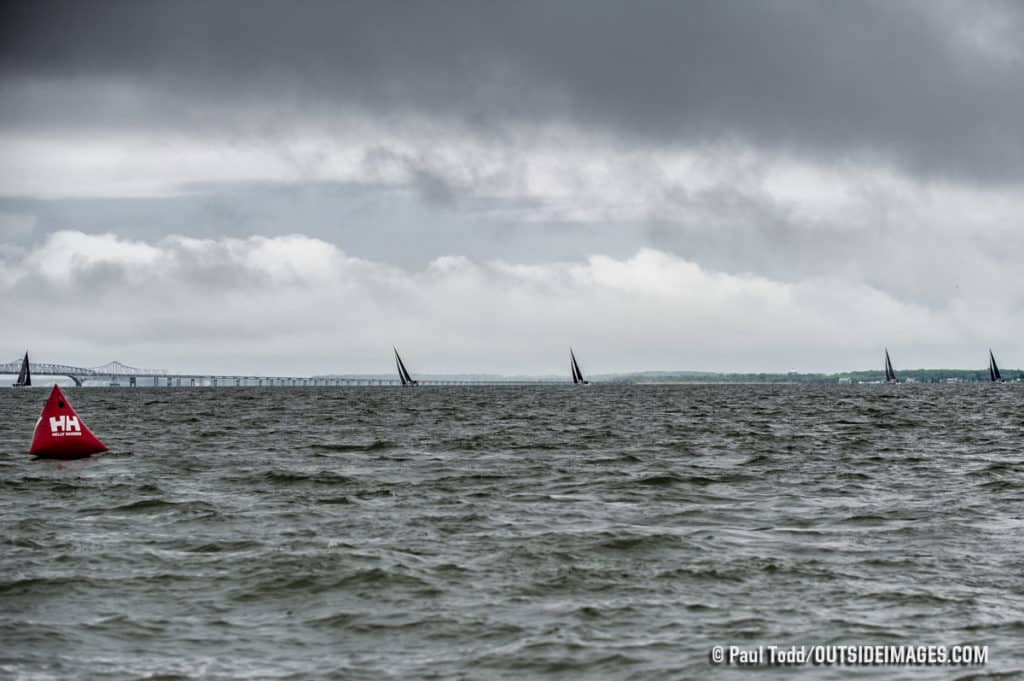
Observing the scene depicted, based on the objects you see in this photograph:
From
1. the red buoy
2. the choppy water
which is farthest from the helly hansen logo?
the choppy water

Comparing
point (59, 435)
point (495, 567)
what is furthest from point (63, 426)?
point (495, 567)

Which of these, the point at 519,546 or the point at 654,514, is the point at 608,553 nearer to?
the point at 519,546

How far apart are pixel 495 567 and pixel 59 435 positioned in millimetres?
24013

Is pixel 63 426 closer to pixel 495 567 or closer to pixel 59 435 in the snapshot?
pixel 59 435

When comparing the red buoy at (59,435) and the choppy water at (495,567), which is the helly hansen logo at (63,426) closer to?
the red buoy at (59,435)

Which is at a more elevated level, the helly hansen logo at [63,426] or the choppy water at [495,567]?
the helly hansen logo at [63,426]

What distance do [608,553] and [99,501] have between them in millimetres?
12725

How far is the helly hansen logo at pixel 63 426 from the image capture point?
34844 mm

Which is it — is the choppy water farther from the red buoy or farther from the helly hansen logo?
the helly hansen logo

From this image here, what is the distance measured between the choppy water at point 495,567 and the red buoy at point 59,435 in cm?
247

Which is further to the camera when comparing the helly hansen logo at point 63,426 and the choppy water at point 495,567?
the helly hansen logo at point 63,426

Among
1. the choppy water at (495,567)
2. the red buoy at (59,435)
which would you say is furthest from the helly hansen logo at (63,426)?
the choppy water at (495,567)

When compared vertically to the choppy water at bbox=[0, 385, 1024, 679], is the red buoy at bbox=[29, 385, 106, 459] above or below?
above

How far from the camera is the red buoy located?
114 ft
